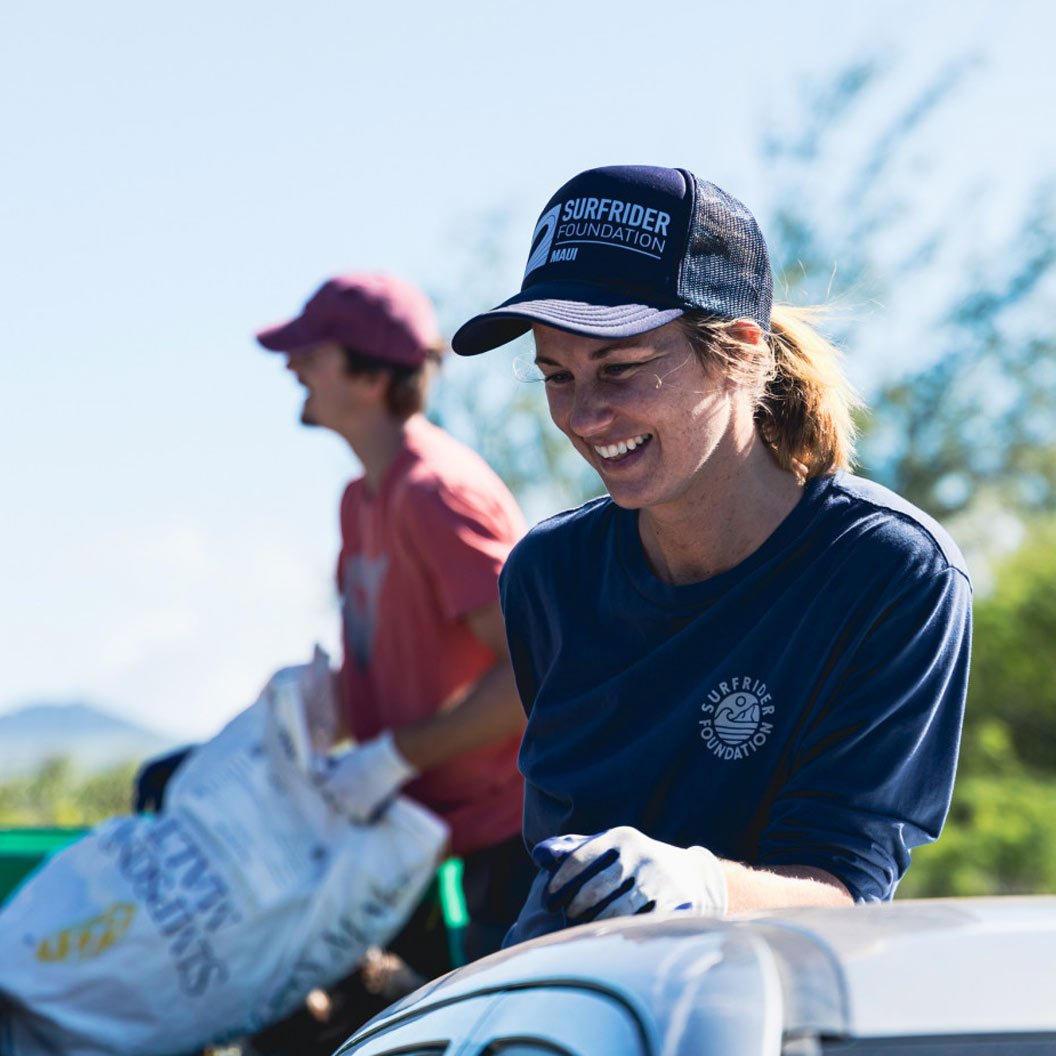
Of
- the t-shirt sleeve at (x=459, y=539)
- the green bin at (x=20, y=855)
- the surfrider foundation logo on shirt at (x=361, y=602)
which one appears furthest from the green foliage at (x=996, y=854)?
the t-shirt sleeve at (x=459, y=539)

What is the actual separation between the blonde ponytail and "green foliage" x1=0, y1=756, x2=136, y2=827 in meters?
8.12

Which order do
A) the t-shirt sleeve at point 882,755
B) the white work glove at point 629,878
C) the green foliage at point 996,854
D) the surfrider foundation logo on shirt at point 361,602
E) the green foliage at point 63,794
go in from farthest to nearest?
the green foliage at point 996,854
the green foliage at point 63,794
the surfrider foundation logo on shirt at point 361,602
the t-shirt sleeve at point 882,755
the white work glove at point 629,878

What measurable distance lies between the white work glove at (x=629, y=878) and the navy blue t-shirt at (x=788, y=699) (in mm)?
223

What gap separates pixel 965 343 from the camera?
655 inches

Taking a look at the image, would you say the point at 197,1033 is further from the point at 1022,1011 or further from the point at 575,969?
the point at 1022,1011

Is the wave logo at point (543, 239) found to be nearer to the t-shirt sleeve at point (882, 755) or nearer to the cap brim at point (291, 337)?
the t-shirt sleeve at point (882, 755)

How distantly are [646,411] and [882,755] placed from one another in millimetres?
535

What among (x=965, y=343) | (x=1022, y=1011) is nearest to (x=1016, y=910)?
(x=1022, y=1011)

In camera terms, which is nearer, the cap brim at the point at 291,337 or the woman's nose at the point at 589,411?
the woman's nose at the point at 589,411

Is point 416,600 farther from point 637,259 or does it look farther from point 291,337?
point 637,259

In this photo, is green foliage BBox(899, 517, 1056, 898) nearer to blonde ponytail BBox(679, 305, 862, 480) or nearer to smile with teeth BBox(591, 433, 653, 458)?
blonde ponytail BBox(679, 305, 862, 480)

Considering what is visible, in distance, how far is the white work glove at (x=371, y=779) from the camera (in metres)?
4.17

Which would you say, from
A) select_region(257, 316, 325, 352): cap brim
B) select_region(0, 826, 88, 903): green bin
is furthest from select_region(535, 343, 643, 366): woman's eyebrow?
select_region(0, 826, 88, 903): green bin

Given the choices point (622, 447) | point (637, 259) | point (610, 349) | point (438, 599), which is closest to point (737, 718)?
point (622, 447)
